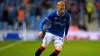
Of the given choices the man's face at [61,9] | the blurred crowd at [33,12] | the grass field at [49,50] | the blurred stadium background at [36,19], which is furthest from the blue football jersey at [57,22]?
the blurred crowd at [33,12]

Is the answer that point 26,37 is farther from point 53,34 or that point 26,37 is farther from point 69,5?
point 53,34

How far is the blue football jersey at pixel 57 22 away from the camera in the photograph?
1295cm

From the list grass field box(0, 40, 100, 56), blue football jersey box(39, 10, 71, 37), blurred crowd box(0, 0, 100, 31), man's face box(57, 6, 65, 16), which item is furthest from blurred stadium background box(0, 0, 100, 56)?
man's face box(57, 6, 65, 16)

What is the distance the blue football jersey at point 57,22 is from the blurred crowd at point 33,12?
49.3ft

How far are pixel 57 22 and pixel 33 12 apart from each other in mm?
16502

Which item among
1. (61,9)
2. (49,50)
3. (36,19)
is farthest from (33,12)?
(61,9)

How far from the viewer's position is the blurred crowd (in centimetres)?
2866

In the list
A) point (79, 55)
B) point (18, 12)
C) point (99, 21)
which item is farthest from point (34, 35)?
point (79, 55)

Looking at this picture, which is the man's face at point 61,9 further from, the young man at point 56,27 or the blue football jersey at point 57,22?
the blue football jersey at point 57,22

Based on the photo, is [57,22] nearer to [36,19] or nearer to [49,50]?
[49,50]

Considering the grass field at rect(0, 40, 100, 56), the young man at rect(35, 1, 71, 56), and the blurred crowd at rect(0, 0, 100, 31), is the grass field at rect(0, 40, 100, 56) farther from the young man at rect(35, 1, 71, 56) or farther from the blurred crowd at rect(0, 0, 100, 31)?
the blurred crowd at rect(0, 0, 100, 31)

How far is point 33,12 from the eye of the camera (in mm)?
29438

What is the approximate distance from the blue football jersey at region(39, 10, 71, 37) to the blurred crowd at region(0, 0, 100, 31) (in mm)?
15017

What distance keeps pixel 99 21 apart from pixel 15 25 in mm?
6681
